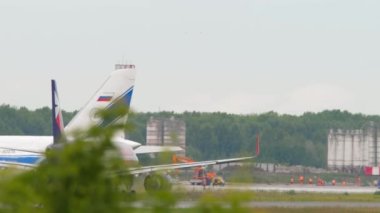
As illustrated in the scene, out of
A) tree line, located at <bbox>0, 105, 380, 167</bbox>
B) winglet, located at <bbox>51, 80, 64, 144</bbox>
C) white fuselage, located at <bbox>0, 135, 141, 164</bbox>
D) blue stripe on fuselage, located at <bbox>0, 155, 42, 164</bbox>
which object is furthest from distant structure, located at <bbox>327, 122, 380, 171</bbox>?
winglet, located at <bbox>51, 80, 64, 144</bbox>

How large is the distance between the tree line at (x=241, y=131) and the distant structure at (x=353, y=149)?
75.7 inches

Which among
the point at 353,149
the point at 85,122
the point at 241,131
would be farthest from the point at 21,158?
the point at 241,131

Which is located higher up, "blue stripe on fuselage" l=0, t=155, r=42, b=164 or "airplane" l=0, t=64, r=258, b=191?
"airplane" l=0, t=64, r=258, b=191

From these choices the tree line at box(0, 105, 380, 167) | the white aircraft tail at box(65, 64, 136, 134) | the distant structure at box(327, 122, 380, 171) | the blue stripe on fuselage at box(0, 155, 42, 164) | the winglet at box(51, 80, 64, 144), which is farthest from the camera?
the distant structure at box(327, 122, 380, 171)

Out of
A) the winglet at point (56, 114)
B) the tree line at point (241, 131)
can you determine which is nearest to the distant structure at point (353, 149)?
the tree line at point (241, 131)

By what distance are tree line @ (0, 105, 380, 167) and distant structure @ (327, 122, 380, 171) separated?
1922mm

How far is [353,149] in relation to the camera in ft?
447

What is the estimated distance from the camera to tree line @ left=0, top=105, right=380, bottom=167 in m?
126

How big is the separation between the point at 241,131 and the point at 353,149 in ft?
47.4

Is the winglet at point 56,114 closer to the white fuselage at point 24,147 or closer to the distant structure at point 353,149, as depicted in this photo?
the white fuselage at point 24,147

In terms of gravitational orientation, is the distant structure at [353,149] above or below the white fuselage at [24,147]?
below

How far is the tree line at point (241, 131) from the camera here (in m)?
126

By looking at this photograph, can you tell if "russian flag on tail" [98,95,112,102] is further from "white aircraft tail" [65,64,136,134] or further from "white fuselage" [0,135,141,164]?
"white fuselage" [0,135,141,164]

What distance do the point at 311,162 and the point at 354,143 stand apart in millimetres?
6766
